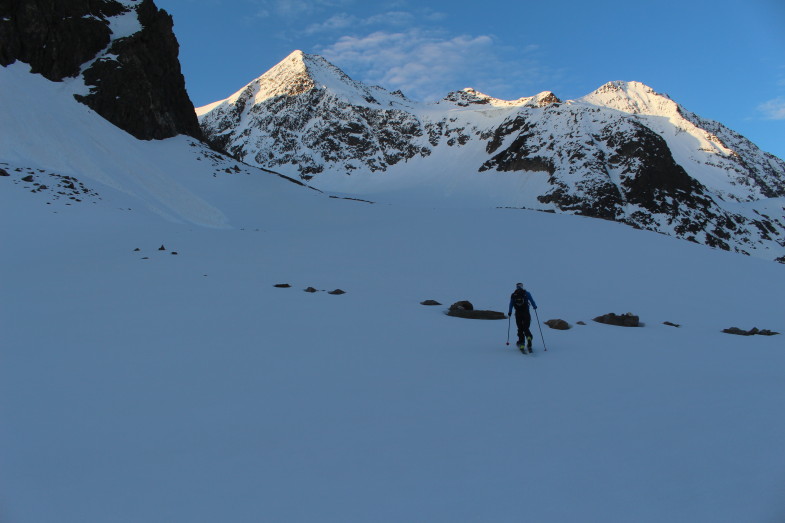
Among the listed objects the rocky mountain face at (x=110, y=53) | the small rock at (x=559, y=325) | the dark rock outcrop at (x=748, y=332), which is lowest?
the small rock at (x=559, y=325)

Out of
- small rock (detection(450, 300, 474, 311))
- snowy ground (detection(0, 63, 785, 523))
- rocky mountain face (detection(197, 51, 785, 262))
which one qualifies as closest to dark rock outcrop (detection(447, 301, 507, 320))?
small rock (detection(450, 300, 474, 311))

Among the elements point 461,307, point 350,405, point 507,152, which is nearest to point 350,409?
point 350,405

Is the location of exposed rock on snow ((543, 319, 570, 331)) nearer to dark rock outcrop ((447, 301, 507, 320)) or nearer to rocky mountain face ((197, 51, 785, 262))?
dark rock outcrop ((447, 301, 507, 320))

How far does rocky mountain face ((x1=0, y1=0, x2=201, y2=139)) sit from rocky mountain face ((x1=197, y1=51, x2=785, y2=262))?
67246 mm

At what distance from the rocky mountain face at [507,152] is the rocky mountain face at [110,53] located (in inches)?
2647

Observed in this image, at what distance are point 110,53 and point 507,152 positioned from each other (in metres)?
97.1

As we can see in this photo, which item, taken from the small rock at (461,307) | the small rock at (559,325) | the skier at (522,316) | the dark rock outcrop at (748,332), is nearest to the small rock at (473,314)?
the small rock at (461,307)

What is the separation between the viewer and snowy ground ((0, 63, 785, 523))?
369 centimetres

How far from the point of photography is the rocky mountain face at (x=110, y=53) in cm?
4741

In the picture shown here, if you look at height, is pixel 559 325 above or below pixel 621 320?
below

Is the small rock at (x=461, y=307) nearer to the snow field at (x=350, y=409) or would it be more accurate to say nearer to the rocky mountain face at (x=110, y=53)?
the snow field at (x=350, y=409)

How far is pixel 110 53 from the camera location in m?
55.1

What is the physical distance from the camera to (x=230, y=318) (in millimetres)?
9727

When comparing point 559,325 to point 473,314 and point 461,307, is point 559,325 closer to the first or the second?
point 473,314
